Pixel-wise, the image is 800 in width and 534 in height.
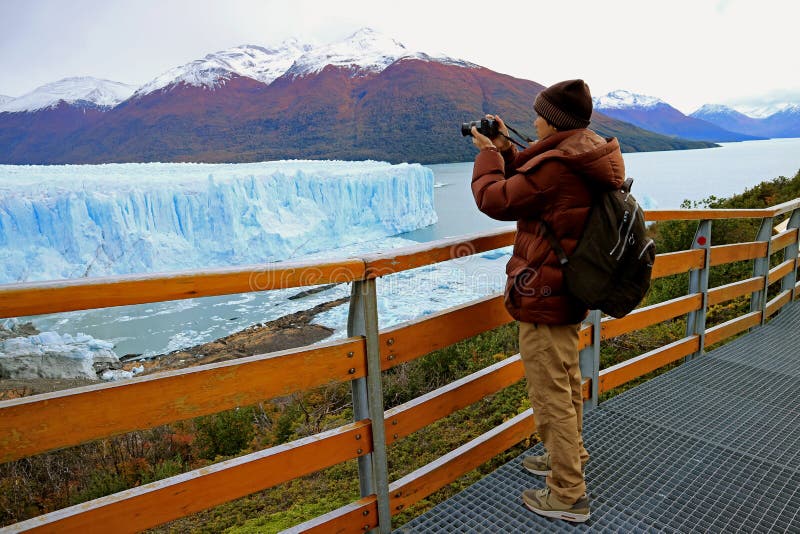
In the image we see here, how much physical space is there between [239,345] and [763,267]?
38.6ft

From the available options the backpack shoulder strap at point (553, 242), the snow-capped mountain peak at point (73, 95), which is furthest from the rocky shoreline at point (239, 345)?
the snow-capped mountain peak at point (73, 95)

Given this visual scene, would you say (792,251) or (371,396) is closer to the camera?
(371,396)

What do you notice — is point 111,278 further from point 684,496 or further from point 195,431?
point 195,431

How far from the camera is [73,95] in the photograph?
134m

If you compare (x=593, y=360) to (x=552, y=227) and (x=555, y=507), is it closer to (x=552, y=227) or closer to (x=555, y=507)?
(x=555, y=507)

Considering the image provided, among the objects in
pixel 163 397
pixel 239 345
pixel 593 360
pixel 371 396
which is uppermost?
pixel 163 397

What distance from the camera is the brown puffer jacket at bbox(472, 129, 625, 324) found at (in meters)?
1.67

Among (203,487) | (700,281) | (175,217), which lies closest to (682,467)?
(700,281)

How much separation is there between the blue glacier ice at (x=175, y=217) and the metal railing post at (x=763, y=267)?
1499 cm

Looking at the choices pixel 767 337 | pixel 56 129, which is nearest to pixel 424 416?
pixel 767 337

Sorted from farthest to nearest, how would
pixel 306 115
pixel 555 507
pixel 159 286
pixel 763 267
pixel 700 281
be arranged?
pixel 306 115 → pixel 763 267 → pixel 700 281 → pixel 555 507 → pixel 159 286

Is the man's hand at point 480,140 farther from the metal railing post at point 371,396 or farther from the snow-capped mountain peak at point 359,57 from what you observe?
the snow-capped mountain peak at point 359,57

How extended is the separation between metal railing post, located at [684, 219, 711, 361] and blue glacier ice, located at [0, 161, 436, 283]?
15076 mm

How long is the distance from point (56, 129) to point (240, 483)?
144205mm
